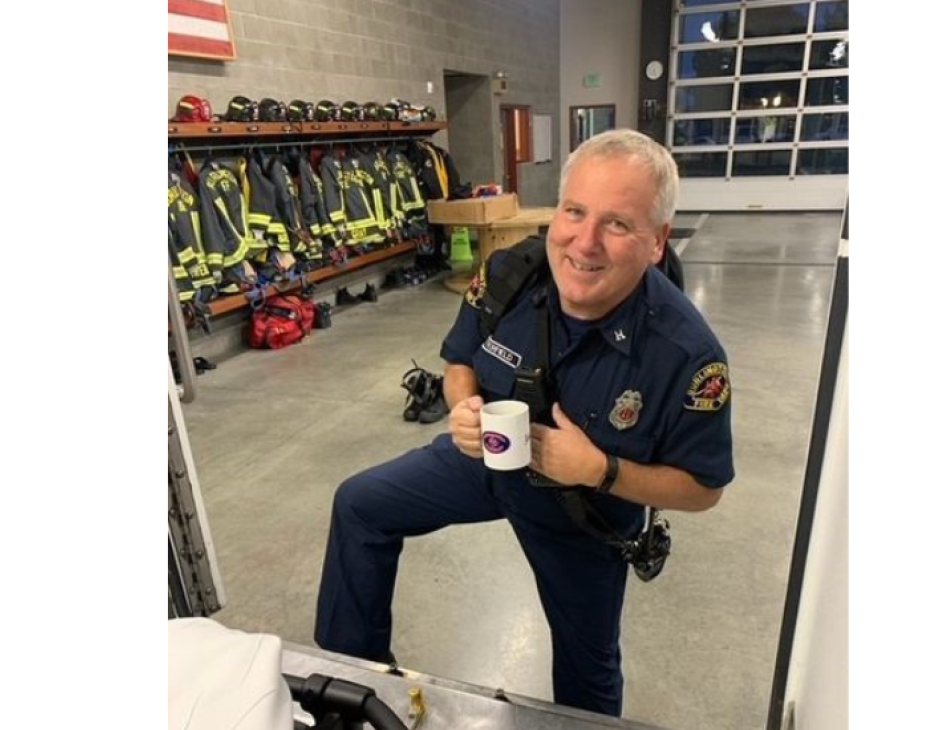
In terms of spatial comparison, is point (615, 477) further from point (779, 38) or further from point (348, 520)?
point (779, 38)

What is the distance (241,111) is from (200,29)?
0.63 metres

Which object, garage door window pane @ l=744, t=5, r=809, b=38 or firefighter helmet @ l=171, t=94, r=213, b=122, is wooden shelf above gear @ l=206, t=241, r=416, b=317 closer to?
firefighter helmet @ l=171, t=94, r=213, b=122

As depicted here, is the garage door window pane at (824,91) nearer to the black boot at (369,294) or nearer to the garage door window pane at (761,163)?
the garage door window pane at (761,163)

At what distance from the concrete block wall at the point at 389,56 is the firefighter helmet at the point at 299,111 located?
10.4 inches

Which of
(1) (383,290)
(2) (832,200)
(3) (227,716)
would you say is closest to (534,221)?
(1) (383,290)

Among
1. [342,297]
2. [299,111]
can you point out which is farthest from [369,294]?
[299,111]

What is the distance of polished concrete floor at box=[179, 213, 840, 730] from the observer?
81.9 inches

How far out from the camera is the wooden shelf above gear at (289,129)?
4.63 metres

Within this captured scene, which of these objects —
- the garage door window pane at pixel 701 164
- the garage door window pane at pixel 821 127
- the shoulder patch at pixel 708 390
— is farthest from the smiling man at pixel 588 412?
the garage door window pane at pixel 821 127

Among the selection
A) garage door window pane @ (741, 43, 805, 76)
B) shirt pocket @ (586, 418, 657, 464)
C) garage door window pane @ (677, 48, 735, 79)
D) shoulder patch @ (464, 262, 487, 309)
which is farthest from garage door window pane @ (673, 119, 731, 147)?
shirt pocket @ (586, 418, 657, 464)

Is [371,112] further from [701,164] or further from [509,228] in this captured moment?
[701,164]
